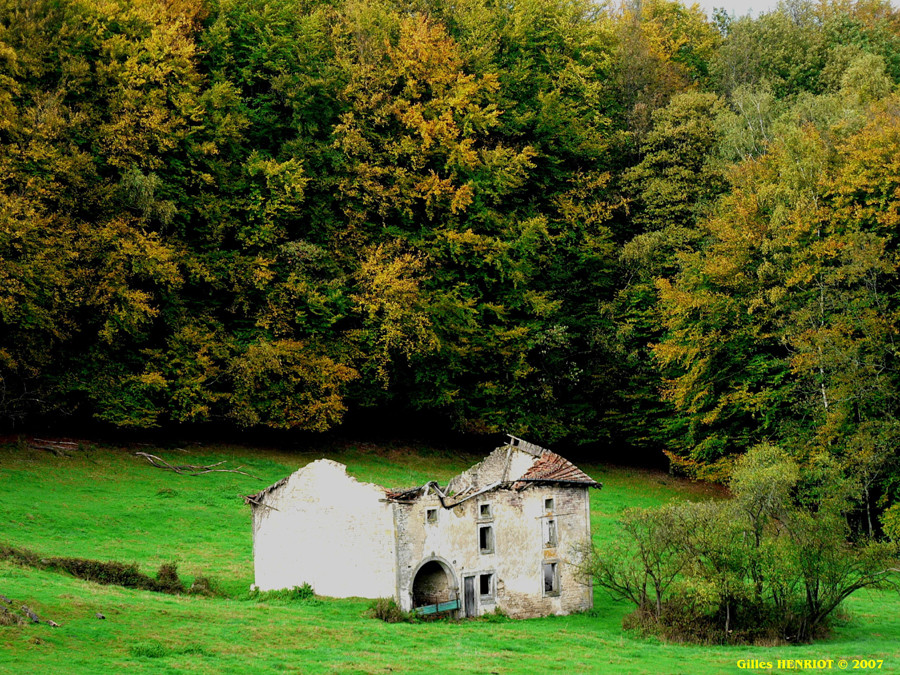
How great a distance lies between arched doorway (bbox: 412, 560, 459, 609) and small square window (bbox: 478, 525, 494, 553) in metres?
1.64

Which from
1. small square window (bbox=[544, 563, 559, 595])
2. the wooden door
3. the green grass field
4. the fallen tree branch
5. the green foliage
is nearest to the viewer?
the green grass field

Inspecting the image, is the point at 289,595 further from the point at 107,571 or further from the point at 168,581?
the point at 107,571

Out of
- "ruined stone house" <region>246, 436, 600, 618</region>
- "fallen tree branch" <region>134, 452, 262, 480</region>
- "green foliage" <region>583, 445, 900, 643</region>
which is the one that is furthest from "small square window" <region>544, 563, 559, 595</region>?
"fallen tree branch" <region>134, 452, 262, 480</region>

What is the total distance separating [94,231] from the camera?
57.8 m

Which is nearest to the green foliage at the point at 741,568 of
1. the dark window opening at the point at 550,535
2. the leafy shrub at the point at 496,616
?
the dark window opening at the point at 550,535

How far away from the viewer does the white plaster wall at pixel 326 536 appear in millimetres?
41531

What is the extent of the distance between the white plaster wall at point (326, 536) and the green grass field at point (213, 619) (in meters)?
0.99

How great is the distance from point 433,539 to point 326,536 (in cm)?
366

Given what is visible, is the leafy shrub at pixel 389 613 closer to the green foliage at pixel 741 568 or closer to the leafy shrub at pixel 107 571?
the green foliage at pixel 741 568

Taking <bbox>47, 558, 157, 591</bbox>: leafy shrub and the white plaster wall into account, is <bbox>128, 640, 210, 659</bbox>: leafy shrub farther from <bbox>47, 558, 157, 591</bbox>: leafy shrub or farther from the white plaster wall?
the white plaster wall

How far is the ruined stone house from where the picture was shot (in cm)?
4153

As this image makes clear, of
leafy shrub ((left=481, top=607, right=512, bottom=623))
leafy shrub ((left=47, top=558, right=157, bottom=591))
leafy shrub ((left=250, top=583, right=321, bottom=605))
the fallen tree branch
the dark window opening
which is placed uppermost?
the fallen tree branch

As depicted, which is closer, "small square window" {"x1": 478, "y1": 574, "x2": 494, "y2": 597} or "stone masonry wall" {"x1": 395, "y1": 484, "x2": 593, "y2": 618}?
"stone masonry wall" {"x1": 395, "y1": 484, "x2": 593, "y2": 618}

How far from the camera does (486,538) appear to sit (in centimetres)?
4356
